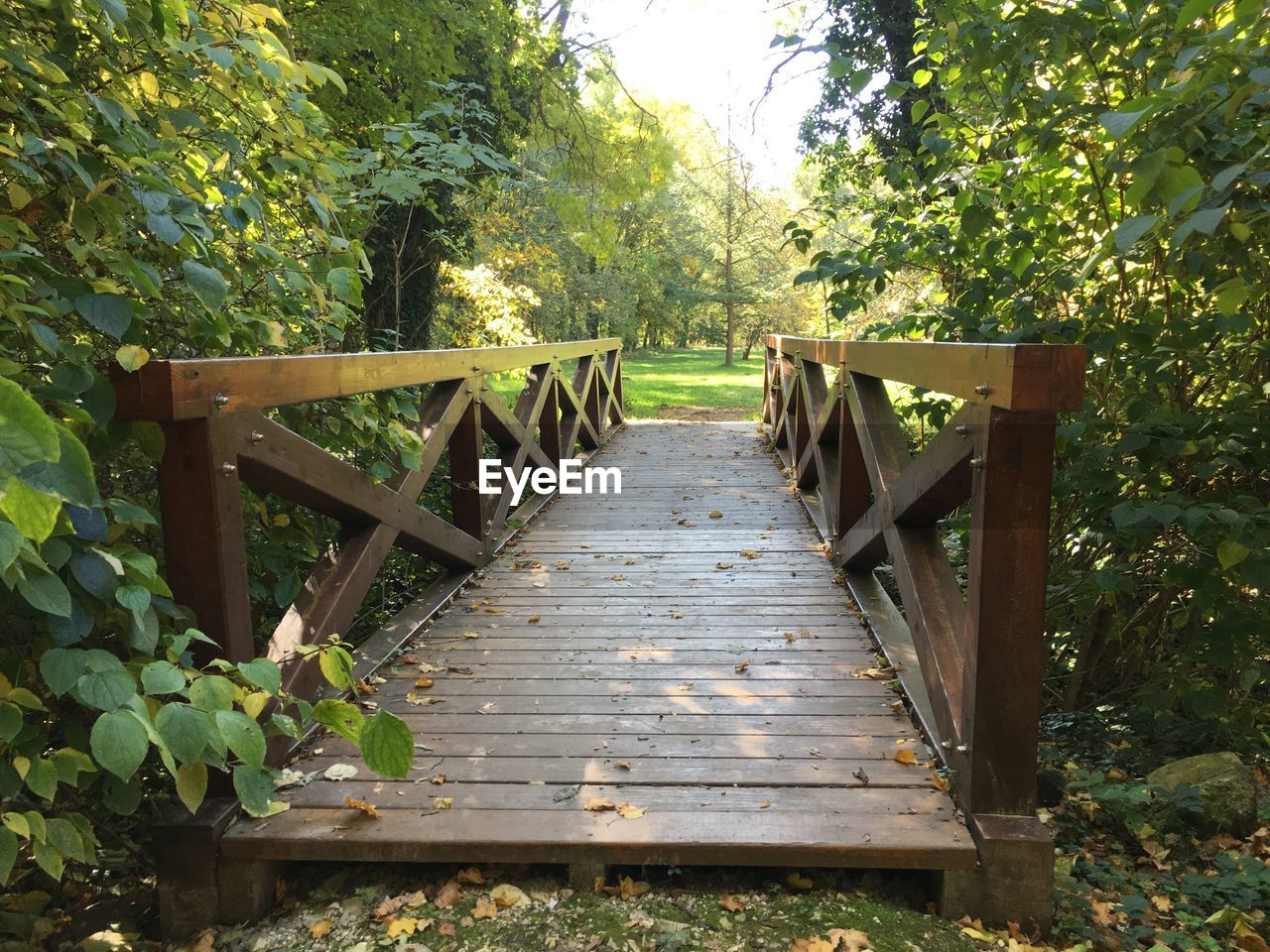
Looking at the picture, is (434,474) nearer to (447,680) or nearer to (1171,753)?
(447,680)

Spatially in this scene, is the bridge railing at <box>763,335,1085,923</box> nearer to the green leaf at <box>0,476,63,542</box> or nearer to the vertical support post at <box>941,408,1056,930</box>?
the vertical support post at <box>941,408,1056,930</box>

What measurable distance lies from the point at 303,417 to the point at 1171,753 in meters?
3.54

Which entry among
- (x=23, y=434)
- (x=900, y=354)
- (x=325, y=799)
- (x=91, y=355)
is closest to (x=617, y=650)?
(x=325, y=799)

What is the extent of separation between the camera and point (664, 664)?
3.13m

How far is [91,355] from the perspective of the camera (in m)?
2.00

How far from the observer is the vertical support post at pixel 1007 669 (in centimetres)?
186

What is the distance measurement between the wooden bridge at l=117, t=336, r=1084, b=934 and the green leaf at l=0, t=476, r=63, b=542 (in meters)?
0.87

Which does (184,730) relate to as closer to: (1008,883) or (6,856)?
(6,856)

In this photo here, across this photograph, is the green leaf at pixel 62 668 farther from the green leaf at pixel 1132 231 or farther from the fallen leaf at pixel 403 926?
the green leaf at pixel 1132 231

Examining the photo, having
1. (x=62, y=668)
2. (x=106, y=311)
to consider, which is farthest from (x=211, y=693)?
(x=106, y=311)

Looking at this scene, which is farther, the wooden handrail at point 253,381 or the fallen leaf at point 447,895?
the fallen leaf at point 447,895

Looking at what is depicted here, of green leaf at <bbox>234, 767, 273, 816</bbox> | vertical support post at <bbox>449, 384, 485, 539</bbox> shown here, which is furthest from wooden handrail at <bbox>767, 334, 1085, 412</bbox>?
vertical support post at <bbox>449, 384, 485, 539</bbox>

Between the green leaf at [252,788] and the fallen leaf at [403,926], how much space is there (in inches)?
15.9

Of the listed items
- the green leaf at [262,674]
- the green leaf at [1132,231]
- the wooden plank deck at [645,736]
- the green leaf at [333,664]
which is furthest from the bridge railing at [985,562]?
the green leaf at [262,674]
